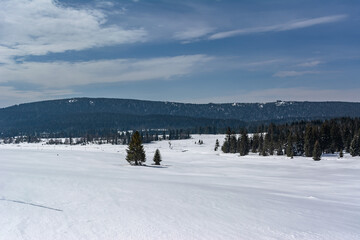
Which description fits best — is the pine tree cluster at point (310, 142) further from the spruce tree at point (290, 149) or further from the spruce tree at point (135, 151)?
the spruce tree at point (135, 151)

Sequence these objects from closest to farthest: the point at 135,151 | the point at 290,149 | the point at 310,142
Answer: the point at 135,151
the point at 290,149
the point at 310,142

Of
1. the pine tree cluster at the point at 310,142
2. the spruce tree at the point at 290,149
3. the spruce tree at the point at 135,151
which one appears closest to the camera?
the spruce tree at the point at 135,151

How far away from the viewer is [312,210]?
1520 cm

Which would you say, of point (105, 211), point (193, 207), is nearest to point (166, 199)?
point (193, 207)

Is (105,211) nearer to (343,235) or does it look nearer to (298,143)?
(343,235)

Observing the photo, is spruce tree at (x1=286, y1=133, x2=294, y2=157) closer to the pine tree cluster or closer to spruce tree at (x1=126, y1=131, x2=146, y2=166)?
the pine tree cluster

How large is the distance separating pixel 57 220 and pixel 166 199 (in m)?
6.33

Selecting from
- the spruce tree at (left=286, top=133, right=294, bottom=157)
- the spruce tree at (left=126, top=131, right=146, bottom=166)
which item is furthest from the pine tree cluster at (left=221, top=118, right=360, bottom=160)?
the spruce tree at (left=126, top=131, right=146, bottom=166)

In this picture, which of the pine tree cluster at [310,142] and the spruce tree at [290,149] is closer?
the spruce tree at [290,149]

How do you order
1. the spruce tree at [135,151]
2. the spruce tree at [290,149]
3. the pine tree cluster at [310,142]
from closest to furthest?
the spruce tree at [135,151] < the spruce tree at [290,149] < the pine tree cluster at [310,142]

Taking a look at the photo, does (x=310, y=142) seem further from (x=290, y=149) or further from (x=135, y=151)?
(x=135, y=151)

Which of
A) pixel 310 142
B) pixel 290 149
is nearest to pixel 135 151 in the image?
pixel 290 149

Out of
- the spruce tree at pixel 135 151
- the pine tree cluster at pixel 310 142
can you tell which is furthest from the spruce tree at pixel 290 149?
the spruce tree at pixel 135 151

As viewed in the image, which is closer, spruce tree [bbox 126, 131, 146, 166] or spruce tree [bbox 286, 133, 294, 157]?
spruce tree [bbox 126, 131, 146, 166]
